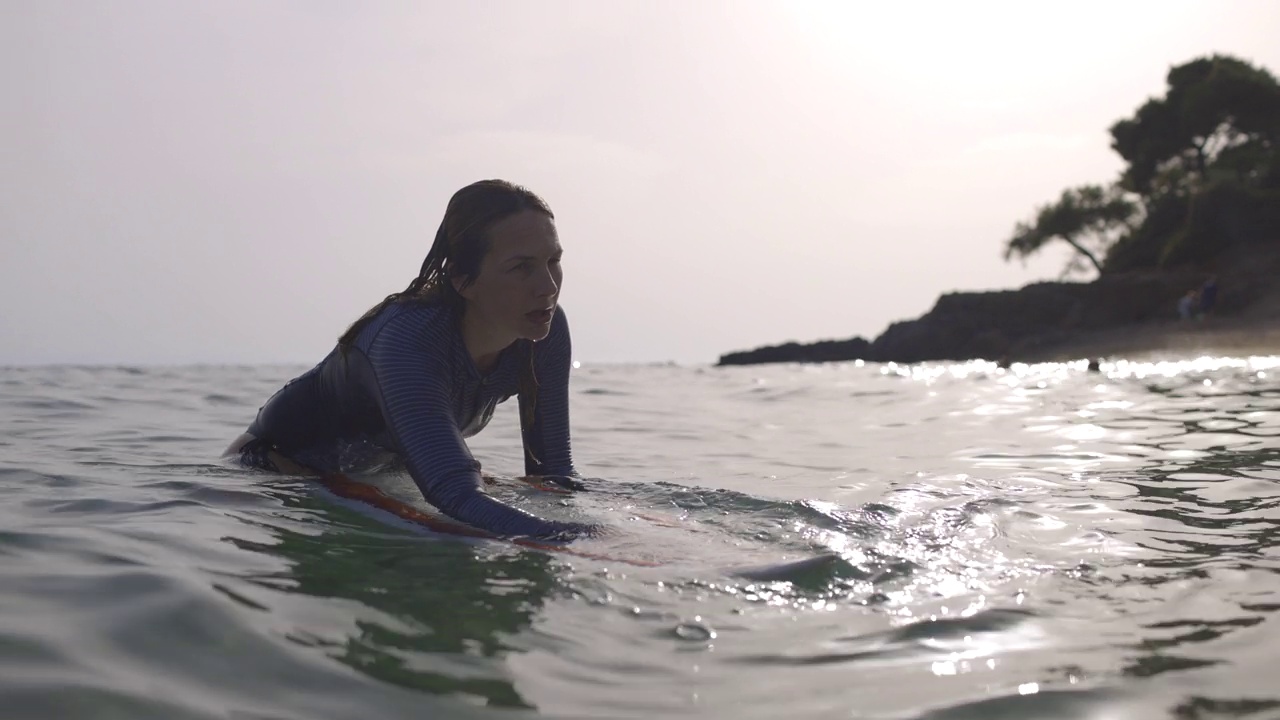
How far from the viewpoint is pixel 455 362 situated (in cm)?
400

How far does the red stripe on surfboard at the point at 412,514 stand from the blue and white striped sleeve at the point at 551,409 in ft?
2.57

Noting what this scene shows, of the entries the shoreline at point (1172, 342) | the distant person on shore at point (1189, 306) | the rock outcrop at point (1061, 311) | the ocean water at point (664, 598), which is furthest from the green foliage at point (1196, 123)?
the ocean water at point (664, 598)

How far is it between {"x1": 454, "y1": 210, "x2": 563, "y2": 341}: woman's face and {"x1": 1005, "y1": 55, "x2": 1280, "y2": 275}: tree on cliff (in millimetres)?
31407

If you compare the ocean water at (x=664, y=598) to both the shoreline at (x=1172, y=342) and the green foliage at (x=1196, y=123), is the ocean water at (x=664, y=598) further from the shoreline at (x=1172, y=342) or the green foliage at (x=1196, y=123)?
the green foliage at (x=1196, y=123)

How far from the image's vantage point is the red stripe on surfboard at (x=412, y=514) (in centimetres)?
318

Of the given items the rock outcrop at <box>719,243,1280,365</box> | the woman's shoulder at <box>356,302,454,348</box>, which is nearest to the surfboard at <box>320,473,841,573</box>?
the woman's shoulder at <box>356,302,454,348</box>

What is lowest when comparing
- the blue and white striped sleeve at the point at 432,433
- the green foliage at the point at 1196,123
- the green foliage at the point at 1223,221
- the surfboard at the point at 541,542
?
the surfboard at the point at 541,542

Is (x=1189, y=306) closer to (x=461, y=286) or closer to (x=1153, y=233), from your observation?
(x=1153, y=233)

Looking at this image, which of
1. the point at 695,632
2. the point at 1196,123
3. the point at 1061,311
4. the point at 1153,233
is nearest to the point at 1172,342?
the point at 1061,311

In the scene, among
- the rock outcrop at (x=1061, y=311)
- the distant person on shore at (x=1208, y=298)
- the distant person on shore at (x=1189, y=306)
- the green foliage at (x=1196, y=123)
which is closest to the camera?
the distant person on shore at (x=1189, y=306)

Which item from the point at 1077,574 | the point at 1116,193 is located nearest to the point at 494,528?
the point at 1077,574

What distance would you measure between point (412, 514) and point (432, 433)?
0.33 m

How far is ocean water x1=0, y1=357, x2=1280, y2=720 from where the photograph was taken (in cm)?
199

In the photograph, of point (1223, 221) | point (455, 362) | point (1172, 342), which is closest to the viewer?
point (455, 362)
